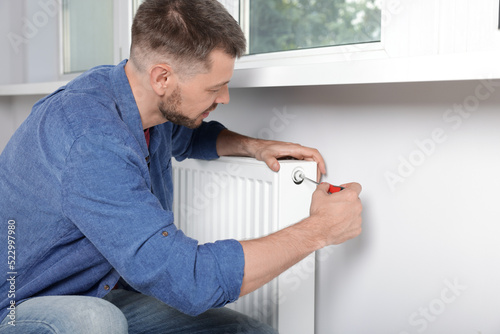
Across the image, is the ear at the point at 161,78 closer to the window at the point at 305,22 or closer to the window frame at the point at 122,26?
the window at the point at 305,22

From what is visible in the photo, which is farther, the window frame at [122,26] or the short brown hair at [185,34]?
the window frame at [122,26]

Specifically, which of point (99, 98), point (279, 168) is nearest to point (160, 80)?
point (99, 98)

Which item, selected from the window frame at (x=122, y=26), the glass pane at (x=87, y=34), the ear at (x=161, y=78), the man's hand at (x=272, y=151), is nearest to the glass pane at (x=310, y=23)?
the man's hand at (x=272, y=151)

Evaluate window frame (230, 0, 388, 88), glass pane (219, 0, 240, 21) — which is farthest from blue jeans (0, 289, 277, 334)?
glass pane (219, 0, 240, 21)

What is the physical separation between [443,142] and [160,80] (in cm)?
Answer: 47

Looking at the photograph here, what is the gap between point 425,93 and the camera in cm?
90

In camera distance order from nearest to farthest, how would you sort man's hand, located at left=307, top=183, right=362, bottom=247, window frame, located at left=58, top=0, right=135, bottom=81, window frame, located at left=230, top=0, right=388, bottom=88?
man's hand, located at left=307, top=183, right=362, bottom=247, window frame, located at left=230, top=0, right=388, bottom=88, window frame, located at left=58, top=0, right=135, bottom=81

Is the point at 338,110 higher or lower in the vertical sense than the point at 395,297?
higher

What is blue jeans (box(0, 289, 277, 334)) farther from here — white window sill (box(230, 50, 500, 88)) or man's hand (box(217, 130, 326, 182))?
white window sill (box(230, 50, 500, 88))

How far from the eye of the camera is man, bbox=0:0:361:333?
717 mm

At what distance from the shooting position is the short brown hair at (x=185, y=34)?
836mm

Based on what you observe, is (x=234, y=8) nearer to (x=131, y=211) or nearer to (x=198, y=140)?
(x=198, y=140)

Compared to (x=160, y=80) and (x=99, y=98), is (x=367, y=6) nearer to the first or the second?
(x=160, y=80)

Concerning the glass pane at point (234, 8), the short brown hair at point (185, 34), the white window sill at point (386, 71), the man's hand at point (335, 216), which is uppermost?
the glass pane at point (234, 8)
